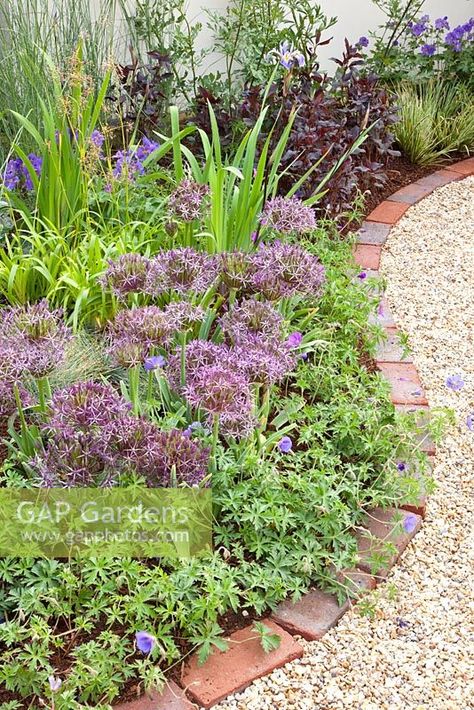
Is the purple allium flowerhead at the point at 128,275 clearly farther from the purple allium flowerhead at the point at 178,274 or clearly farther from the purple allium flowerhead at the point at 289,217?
the purple allium flowerhead at the point at 289,217

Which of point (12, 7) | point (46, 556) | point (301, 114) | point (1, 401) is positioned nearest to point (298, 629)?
point (46, 556)

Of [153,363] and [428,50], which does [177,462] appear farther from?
[428,50]

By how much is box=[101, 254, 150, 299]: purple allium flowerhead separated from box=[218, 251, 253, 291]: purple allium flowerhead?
232 mm

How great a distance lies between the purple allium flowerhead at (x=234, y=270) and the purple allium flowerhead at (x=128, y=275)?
0.23 meters

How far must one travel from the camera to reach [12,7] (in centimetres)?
353

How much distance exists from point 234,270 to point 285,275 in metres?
0.15

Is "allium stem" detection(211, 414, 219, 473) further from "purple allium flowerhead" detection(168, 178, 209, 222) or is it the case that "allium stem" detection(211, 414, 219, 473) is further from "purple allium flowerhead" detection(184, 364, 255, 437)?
"purple allium flowerhead" detection(168, 178, 209, 222)

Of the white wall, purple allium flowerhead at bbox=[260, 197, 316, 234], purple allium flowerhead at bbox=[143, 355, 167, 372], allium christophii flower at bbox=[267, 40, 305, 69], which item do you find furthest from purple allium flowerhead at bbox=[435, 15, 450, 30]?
purple allium flowerhead at bbox=[143, 355, 167, 372]

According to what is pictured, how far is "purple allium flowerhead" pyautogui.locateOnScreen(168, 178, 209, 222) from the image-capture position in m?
2.55

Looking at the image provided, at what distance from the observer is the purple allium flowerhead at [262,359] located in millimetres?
2080

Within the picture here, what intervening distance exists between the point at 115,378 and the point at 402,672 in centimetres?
121

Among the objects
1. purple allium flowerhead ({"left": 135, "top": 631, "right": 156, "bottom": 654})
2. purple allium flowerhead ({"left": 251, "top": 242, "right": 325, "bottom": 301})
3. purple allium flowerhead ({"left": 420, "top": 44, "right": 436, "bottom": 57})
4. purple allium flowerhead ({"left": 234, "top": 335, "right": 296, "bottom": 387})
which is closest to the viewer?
purple allium flowerhead ({"left": 135, "top": 631, "right": 156, "bottom": 654})

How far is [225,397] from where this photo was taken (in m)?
1.88

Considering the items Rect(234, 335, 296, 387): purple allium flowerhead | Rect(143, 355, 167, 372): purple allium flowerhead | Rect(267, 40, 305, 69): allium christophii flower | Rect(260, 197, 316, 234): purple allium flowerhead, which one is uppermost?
Rect(267, 40, 305, 69): allium christophii flower
